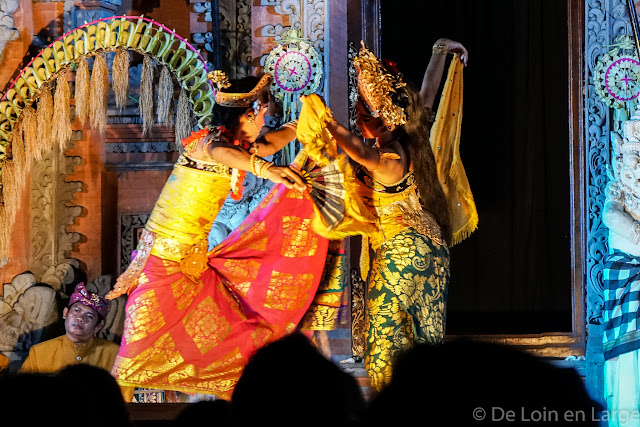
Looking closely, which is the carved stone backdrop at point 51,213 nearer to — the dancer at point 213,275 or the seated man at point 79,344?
the seated man at point 79,344

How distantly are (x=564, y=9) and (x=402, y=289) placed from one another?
2.17 m

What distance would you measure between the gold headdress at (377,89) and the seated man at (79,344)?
6.66 feet

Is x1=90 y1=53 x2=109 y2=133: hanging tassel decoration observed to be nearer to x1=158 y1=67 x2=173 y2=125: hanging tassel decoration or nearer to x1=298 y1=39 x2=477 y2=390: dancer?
x1=158 y1=67 x2=173 y2=125: hanging tassel decoration

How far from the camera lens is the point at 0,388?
A: 1.48 meters

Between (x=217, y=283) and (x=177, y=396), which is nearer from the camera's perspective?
(x=217, y=283)

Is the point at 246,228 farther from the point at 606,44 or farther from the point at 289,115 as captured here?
the point at 606,44

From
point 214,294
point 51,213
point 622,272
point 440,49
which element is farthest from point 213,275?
point 622,272

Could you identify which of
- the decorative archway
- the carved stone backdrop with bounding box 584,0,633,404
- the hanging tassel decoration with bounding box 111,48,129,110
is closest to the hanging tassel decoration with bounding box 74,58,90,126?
the decorative archway

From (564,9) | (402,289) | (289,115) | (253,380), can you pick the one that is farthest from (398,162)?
(253,380)

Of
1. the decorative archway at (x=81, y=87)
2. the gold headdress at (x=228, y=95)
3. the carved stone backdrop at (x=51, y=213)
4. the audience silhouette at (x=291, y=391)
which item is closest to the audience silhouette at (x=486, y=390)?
the audience silhouette at (x=291, y=391)

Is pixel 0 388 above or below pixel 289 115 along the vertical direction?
below

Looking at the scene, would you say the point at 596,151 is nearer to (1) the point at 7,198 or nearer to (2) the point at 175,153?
(2) the point at 175,153

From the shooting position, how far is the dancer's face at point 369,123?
153 inches

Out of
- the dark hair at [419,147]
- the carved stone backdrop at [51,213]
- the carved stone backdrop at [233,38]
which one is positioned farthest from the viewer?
the carved stone backdrop at [51,213]
